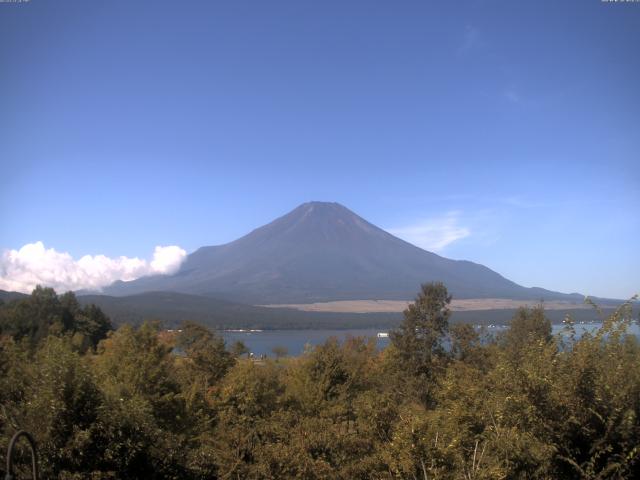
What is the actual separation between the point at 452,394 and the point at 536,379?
5.52 meters

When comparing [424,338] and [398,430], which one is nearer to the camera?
[398,430]

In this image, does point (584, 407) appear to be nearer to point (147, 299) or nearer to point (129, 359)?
point (129, 359)

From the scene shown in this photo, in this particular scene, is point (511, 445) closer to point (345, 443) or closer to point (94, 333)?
point (345, 443)

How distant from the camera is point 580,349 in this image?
28.5ft

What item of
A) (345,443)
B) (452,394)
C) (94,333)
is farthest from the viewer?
(94,333)

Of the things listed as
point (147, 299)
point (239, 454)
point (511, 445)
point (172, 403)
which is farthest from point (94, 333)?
point (147, 299)

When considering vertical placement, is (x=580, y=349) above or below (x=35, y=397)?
above

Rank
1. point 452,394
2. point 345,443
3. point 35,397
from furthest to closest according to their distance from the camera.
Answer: point 452,394 < point 345,443 < point 35,397

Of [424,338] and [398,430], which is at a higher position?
[398,430]

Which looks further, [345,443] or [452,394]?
[452,394]

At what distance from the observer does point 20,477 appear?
912cm

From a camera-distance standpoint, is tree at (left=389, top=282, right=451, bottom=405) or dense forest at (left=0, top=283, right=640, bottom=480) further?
tree at (left=389, top=282, right=451, bottom=405)

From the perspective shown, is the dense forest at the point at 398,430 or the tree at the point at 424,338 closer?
the dense forest at the point at 398,430

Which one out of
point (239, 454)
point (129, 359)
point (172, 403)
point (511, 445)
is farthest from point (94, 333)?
point (511, 445)
